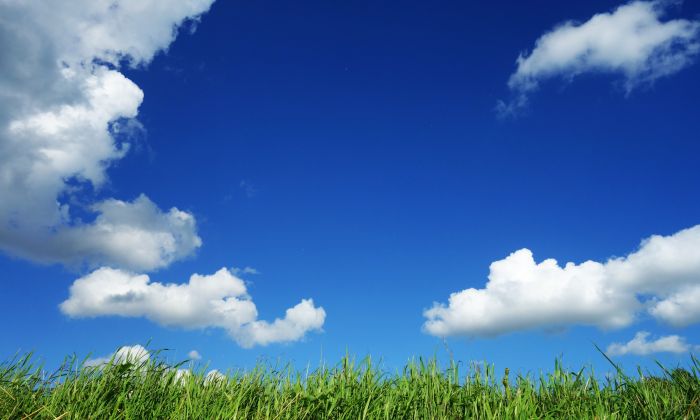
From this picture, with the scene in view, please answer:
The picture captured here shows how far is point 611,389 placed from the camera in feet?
26.7

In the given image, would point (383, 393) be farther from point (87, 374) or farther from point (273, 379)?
point (87, 374)

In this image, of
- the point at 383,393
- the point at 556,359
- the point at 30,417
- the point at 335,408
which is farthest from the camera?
the point at 556,359

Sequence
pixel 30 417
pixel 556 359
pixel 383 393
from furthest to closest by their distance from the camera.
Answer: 1. pixel 556 359
2. pixel 383 393
3. pixel 30 417

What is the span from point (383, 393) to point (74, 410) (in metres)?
3.90

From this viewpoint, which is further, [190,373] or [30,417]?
[190,373]

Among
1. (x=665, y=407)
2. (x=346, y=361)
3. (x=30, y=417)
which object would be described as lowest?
(x=30, y=417)

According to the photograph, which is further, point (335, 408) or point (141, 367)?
point (141, 367)

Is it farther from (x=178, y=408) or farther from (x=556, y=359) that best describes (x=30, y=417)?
(x=556, y=359)

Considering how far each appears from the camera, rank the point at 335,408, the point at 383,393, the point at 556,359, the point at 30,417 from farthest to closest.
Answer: the point at 556,359 → the point at 383,393 → the point at 335,408 → the point at 30,417

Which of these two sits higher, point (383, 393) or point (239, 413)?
point (383, 393)

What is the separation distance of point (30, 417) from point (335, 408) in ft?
12.0

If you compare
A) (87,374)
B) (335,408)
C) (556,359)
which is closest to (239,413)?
(335,408)

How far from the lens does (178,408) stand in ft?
Result: 23.3

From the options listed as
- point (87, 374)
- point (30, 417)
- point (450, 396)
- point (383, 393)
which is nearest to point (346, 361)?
point (383, 393)
